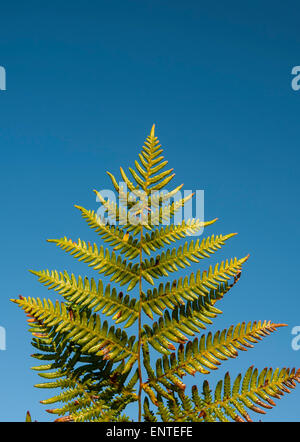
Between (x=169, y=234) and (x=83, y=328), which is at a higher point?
(x=169, y=234)

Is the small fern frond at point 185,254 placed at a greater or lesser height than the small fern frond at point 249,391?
greater

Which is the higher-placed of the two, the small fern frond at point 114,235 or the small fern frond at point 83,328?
the small fern frond at point 114,235

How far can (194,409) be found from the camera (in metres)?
3.05

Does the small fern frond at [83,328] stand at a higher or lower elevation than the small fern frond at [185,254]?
lower

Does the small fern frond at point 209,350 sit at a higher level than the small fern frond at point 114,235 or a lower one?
lower

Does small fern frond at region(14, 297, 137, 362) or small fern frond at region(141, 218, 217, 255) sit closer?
small fern frond at region(14, 297, 137, 362)

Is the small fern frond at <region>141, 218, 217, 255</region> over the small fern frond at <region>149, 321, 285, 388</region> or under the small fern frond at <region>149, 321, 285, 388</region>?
over

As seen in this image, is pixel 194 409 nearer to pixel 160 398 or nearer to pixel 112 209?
pixel 160 398

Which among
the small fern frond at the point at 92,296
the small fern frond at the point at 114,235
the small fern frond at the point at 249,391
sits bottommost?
the small fern frond at the point at 249,391

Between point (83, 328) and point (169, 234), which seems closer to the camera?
point (83, 328)

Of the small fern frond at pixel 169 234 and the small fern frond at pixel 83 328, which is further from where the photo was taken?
the small fern frond at pixel 169 234

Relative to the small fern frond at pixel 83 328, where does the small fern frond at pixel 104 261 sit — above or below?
above

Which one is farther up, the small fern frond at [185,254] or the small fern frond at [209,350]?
the small fern frond at [185,254]

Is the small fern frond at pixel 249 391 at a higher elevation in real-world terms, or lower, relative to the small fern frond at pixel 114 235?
lower
